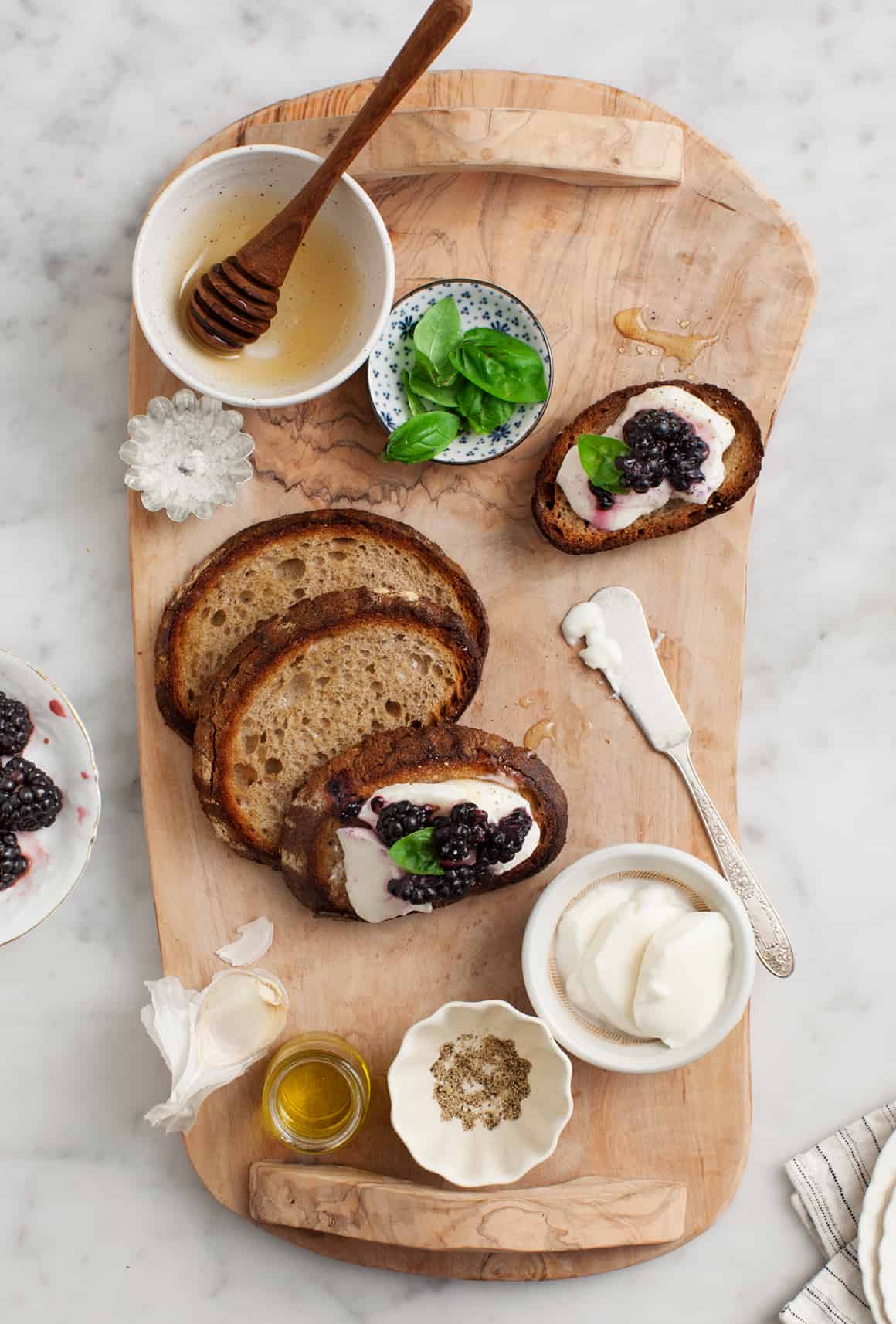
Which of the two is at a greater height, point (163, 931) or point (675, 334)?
point (675, 334)

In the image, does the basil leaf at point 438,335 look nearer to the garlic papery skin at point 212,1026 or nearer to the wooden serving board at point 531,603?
the wooden serving board at point 531,603

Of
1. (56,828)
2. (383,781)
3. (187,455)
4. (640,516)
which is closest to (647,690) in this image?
(640,516)

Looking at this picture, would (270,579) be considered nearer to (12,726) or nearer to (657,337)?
(12,726)

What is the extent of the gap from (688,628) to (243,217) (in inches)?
61.1

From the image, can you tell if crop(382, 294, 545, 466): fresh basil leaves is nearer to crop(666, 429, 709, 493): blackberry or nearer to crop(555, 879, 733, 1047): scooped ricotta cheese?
crop(666, 429, 709, 493): blackberry

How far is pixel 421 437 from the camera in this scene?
2.79 m

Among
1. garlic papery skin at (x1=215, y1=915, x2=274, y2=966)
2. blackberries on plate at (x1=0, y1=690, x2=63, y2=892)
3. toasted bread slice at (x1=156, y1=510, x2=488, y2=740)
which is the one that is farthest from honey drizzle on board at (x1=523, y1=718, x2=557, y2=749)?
blackberries on plate at (x1=0, y1=690, x2=63, y2=892)

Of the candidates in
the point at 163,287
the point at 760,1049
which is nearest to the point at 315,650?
the point at 163,287

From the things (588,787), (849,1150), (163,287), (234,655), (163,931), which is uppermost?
(163,287)

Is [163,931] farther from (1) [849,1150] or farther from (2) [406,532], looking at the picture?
(1) [849,1150]

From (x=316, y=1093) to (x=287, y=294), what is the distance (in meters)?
2.05

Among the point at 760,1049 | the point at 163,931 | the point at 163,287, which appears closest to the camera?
the point at 163,287

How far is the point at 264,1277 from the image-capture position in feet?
10.2

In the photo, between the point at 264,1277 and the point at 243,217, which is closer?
the point at 243,217
